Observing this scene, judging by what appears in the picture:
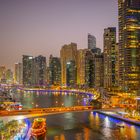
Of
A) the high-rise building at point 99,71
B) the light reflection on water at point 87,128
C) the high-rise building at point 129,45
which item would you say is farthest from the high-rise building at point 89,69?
the light reflection on water at point 87,128

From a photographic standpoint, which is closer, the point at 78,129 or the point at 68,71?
the point at 78,129

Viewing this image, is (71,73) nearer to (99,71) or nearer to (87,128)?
(99,71)

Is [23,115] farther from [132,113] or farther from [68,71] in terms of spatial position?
[68,71]

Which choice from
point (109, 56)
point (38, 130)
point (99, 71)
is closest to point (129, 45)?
point (109, 56)

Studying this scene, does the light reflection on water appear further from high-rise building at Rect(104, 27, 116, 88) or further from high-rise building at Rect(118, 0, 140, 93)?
high-rise building at Rect(104, 27, 116, 88)

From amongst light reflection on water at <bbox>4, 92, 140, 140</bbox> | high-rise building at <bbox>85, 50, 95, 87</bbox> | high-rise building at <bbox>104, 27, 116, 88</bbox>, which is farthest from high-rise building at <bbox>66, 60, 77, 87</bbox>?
light reflection on water at <bbox>4, 92, 140, 140</bbox>

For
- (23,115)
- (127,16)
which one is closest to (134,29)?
(127,16)
